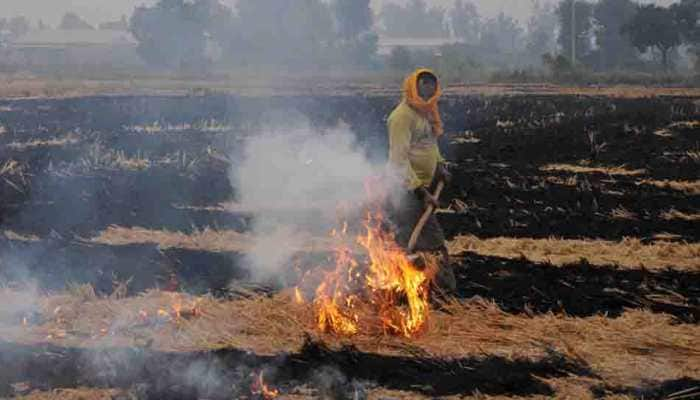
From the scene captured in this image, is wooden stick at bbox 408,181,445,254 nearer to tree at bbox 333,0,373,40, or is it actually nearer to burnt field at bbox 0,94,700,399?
burnt field at bbox 0,94,700,399

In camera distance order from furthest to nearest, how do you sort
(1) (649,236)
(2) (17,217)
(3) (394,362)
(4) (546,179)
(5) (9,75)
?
1. (5) (9,75)
2. (4) (546,179)
3. (2) (17,217)
4. (1) (649,236)
5. (3) (394,362)

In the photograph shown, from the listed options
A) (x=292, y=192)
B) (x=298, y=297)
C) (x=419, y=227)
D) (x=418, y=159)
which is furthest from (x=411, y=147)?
(x=292, y=192)

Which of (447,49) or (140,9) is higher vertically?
(140,9)

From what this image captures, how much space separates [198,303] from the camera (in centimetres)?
708

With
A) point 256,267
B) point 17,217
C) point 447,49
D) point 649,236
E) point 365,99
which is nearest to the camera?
point 256,267

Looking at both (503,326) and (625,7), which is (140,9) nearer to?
(625,7)

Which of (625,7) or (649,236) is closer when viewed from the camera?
(649,236)

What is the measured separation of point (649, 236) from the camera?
9289mm

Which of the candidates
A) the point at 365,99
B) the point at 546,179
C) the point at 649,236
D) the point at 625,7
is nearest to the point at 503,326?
the point at 649,236

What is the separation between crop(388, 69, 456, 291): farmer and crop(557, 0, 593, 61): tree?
52.0 m

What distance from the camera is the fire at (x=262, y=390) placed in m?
A: 5.10

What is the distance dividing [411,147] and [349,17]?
180 feet

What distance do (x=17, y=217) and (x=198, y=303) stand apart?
4.83m

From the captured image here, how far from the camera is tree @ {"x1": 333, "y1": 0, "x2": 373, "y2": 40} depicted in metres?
60.4
